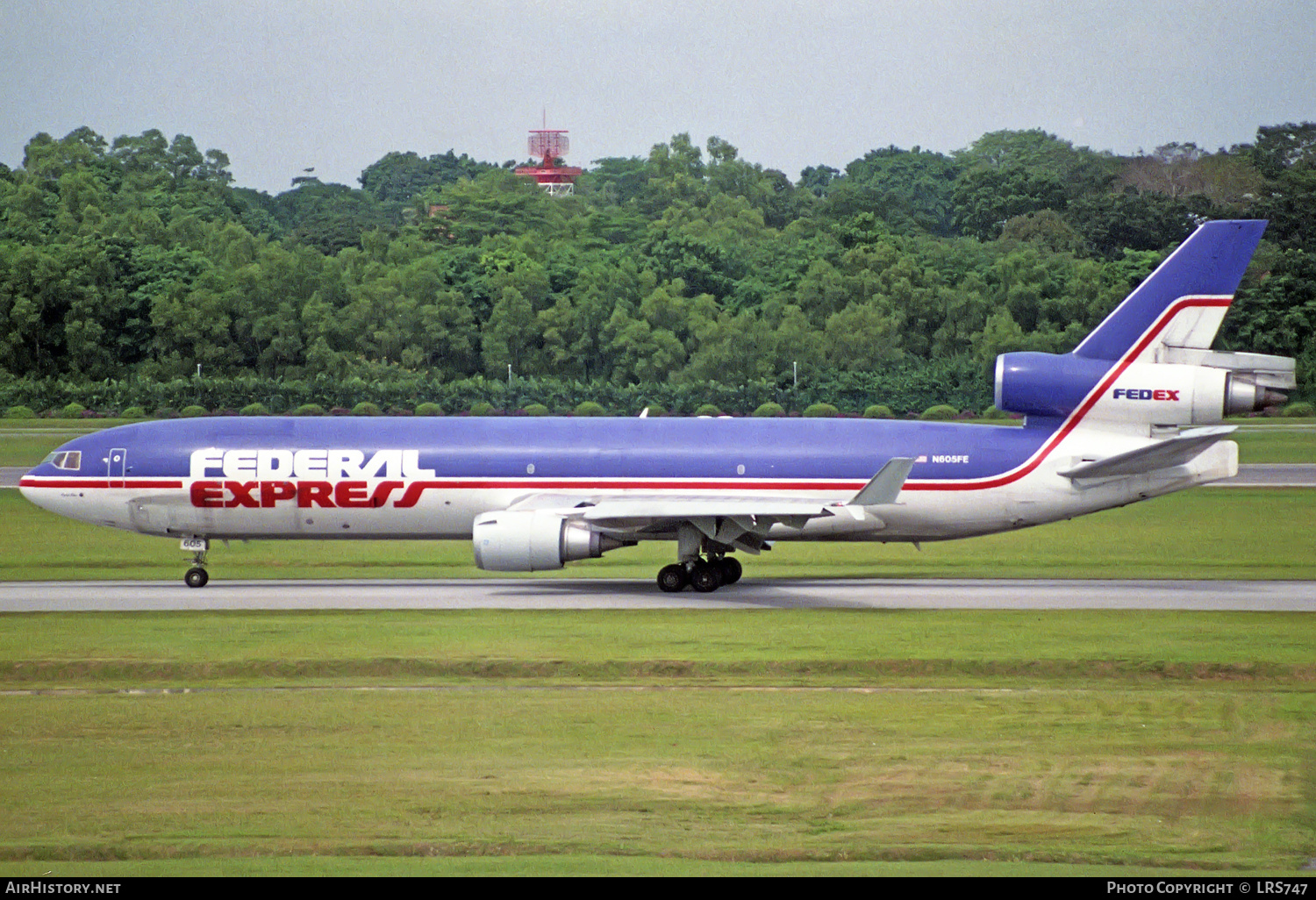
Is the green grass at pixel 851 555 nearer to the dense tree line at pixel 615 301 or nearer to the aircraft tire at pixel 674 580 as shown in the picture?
the aircraft tire at pixel 674 580

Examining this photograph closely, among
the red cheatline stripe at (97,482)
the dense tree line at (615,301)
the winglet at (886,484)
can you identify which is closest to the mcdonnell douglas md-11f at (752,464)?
the red cheatline stripe at (97,482)

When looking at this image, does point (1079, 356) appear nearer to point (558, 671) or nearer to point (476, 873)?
point (558, 671)

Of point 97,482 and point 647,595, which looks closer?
point 647,595

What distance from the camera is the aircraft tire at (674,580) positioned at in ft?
119

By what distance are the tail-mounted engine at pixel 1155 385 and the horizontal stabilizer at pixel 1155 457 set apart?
694mm

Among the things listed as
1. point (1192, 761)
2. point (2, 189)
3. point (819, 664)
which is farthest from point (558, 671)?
point (2, 189)

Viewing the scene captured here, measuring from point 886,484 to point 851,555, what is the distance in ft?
42.7

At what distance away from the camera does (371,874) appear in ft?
48.0

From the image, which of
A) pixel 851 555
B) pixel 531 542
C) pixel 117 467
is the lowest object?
pixel 851 555

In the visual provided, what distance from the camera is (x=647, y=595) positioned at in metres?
35.9

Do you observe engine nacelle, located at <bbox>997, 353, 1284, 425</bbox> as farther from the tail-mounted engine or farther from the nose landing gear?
the nose landing gear

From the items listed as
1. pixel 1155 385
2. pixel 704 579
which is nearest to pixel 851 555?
pixel 704 579

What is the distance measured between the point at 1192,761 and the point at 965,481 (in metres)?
17.3

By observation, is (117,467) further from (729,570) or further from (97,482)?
(729,570)
